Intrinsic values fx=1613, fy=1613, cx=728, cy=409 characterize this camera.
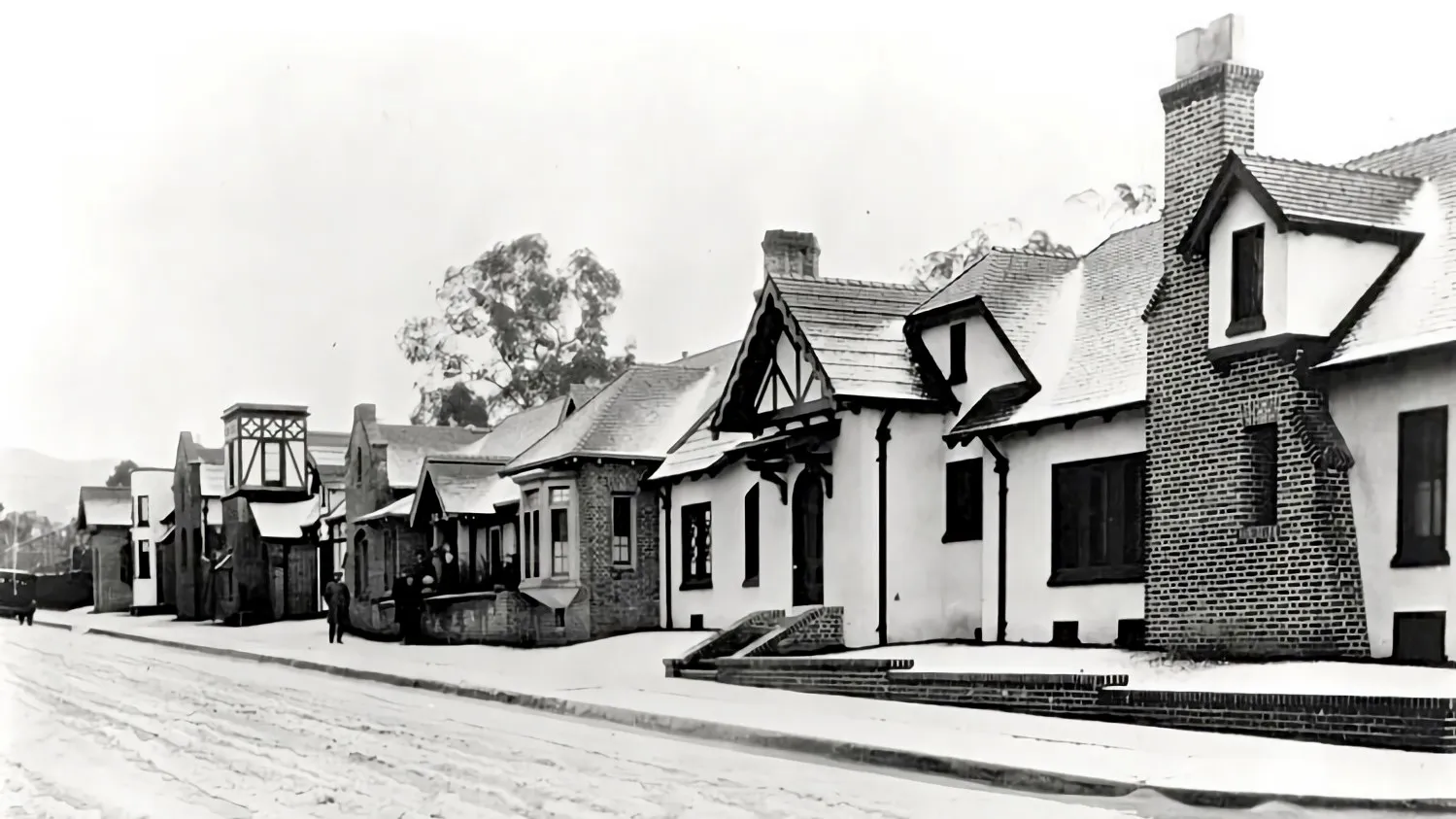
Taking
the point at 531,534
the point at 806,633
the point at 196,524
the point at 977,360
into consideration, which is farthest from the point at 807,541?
the point at 196,524

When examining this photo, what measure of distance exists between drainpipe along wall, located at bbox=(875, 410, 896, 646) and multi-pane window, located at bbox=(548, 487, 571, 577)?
33.8ft

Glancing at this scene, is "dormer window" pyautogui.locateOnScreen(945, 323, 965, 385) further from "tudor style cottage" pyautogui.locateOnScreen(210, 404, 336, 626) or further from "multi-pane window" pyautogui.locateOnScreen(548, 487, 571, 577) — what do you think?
"tudor style cottage" pyautogui.locateOnScreen(210, 404, 336, 626)

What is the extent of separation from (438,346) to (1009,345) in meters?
38.2

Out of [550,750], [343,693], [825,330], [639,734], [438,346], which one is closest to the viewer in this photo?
[550,750]

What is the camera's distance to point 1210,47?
61.0 ft

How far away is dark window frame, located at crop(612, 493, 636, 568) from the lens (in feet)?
109

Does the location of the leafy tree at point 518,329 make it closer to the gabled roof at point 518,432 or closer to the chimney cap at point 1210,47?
the gabled roof at point 518,432

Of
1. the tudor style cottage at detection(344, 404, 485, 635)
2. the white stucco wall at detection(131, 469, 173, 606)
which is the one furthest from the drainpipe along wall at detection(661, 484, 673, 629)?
the white stucco wall at detection(131, 469, 173, 606)

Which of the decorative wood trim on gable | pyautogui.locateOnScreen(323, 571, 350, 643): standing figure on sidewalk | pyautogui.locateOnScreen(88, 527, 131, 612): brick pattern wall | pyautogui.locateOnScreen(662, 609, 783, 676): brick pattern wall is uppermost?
the decorative wood trim on gable

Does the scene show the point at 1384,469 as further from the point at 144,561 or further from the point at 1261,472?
the point at 144,561

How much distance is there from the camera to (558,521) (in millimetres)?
33781

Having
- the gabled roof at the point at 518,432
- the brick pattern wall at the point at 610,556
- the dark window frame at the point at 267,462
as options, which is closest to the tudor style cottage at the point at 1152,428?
the brick pattern wall at the point at 610,556

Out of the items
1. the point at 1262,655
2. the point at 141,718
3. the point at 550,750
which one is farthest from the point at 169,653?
the point at 1262,655

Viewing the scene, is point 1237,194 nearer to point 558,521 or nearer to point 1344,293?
point 1344,293
